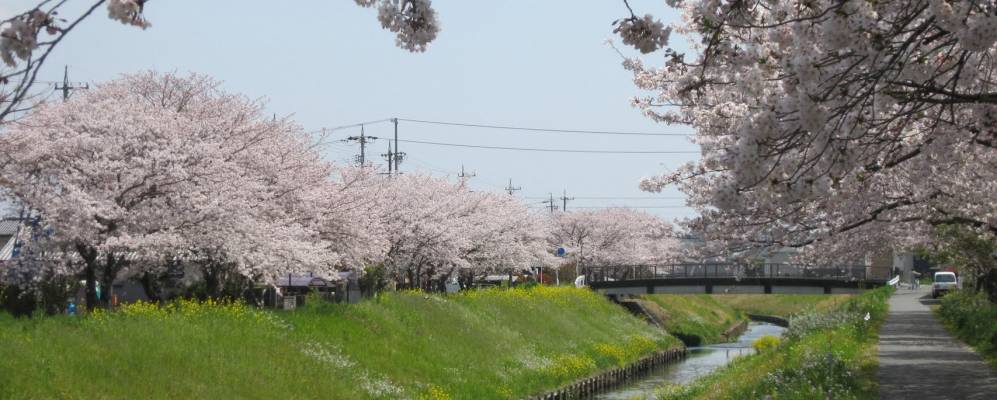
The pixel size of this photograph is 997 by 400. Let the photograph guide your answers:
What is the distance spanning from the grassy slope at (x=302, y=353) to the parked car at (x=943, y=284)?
23.4 m

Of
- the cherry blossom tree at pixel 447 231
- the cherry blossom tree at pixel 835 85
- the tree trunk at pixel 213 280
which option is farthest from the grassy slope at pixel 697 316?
the cherry blossom tree at pixel 835 85

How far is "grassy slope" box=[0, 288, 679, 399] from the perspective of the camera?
17.1 m

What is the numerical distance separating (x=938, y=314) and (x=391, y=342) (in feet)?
67.1

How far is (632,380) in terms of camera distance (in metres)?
39.1

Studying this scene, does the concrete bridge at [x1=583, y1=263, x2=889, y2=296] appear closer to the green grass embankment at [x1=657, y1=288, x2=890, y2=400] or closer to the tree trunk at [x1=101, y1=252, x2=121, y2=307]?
the green grass embankment at [x1=657, y1=288, x2=890, y2=400]

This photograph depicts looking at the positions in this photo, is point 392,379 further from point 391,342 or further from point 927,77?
point 927,77

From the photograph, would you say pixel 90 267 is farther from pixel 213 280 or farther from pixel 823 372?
pixel 823 372

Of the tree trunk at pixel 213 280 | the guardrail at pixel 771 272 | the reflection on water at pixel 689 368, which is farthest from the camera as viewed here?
the guardrail at pixel 771 272

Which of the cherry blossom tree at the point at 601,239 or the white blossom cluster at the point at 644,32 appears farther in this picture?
the cherry blossom tree at the point at 601,239

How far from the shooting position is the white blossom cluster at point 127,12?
17.3 ft

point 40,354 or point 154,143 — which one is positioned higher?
point 154,143

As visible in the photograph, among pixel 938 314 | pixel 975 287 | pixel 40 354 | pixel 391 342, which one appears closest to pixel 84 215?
pixel 40 354

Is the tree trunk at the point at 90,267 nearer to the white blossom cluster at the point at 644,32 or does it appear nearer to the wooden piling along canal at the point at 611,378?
the wooden piling along canal at the point at 611,378

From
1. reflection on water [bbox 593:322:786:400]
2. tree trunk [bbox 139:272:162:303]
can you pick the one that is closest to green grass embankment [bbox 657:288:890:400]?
reflection on water [bbox 593:322:786:400]
